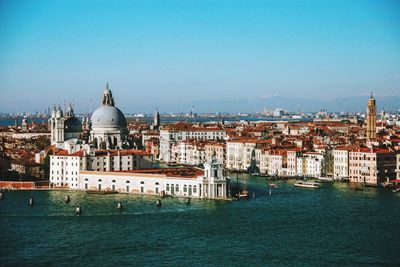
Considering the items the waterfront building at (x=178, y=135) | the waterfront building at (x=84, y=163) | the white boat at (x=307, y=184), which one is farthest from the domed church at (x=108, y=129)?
the waterfront building at (x=178, y=135)

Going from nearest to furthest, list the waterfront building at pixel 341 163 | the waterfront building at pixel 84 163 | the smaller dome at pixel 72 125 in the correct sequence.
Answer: the waterfront building at pixel 84 163, the waterfront building at pixel 341 163, the smaller dome at pixel 72 125

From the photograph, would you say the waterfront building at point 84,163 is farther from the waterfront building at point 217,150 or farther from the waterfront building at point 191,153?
the waterfront building at point 191,153

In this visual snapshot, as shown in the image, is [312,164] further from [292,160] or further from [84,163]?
[84,163]

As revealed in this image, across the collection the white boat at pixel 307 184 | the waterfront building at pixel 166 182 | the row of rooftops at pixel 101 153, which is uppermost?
the row of rooftops at pixel 101 153

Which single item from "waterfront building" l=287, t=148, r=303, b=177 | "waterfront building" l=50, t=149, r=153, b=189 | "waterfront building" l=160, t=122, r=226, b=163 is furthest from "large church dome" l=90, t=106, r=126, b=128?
"waterfront building" l=160, t=122, r=226, b=163

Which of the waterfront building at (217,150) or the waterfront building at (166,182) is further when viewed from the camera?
the waterfront building at (217,150)

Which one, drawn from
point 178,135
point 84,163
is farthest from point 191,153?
point 84,163

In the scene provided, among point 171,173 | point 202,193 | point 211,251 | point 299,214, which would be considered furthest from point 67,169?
point 211,251
